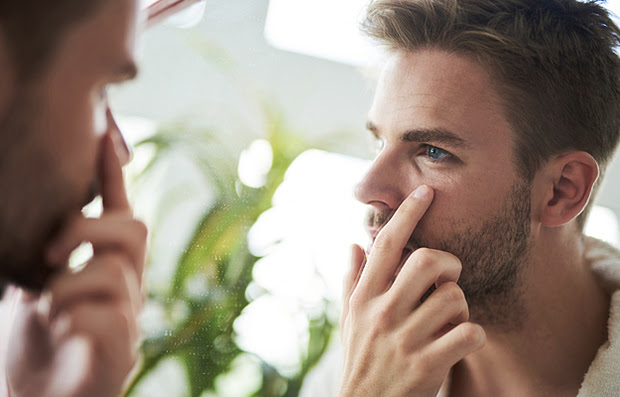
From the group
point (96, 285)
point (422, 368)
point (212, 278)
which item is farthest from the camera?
point (212, 278)

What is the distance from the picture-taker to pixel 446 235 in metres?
1.09

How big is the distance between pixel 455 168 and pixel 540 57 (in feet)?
0.95

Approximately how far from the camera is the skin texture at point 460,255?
99 centimetres

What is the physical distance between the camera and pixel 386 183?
1.10 meters

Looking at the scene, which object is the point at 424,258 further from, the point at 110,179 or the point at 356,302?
the point at 110,179

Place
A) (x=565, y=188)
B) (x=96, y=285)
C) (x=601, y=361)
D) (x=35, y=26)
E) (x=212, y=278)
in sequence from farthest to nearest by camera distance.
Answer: (x=212, y=278), (x=565, y=188), (x=601, y=361), (x=96, y=285), (x=35, y=26)

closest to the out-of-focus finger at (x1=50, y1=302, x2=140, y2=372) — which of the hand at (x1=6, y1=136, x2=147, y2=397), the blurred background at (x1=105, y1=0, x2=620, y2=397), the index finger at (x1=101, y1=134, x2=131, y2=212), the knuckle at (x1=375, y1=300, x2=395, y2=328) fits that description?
the hand at (x1=6, y1=136, x2=147, y2=397)

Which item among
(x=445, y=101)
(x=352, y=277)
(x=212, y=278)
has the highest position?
(x=445, y=101)

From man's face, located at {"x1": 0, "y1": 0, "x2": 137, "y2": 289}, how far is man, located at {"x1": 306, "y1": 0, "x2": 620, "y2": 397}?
2.33 ft

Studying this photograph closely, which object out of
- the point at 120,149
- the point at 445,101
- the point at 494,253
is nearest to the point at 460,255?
the point at 494,253

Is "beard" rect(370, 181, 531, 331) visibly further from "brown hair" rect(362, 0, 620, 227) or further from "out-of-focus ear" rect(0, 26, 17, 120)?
"out-of-focus ear" rect(0, 26, 17, 120)

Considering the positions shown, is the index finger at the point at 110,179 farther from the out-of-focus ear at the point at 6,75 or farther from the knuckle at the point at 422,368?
the knuckle at the point at 422,368

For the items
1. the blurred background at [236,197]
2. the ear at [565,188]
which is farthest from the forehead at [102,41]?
the blurred background at [236,197]

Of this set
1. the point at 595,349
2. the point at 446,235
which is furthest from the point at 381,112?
the point at 595,349
